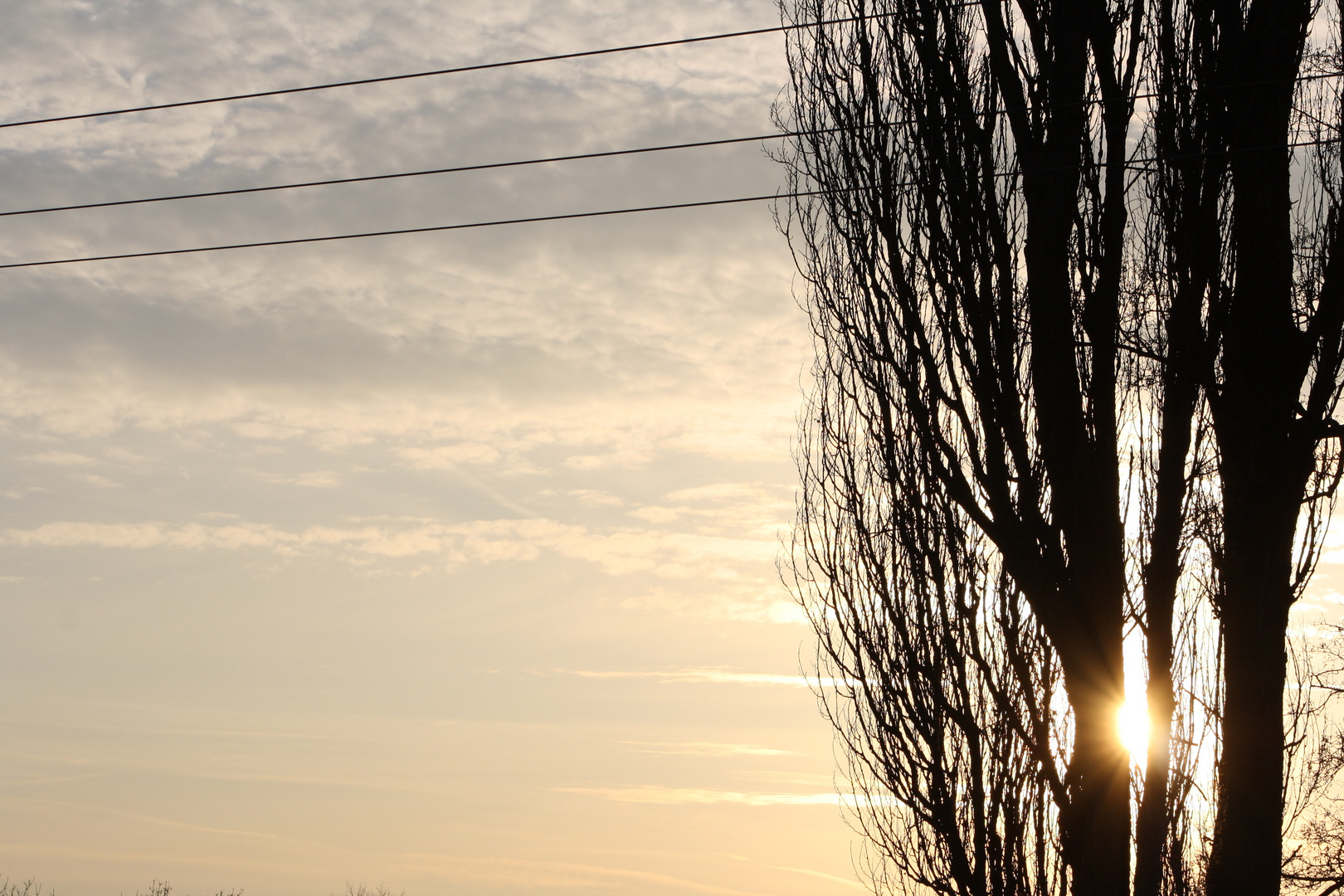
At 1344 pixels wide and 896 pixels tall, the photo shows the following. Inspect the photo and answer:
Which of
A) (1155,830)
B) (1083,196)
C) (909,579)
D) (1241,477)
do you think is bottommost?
(1155,830)

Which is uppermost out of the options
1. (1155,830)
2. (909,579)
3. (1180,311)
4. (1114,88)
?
(1114,88)

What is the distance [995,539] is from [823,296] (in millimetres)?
2154

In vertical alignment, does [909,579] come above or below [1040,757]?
above

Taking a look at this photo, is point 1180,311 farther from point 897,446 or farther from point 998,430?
point 897,446

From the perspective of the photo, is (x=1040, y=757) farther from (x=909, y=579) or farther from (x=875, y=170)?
(x=875, y=170)

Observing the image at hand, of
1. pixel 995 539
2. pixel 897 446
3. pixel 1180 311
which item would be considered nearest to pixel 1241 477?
pixel 1180 311

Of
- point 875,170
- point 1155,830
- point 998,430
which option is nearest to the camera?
point 1155,830

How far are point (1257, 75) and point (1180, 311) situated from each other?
1.64 meters

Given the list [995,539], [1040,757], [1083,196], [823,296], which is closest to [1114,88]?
[1083,196]

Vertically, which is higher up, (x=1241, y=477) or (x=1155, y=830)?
(x=1241, y=477)

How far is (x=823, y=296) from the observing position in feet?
27.4

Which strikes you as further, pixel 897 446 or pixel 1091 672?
pixel 897 446

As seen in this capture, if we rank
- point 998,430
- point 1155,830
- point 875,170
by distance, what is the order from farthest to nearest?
point 875,170 < point 998,430 < point 1155,830

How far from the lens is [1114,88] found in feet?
24.9
